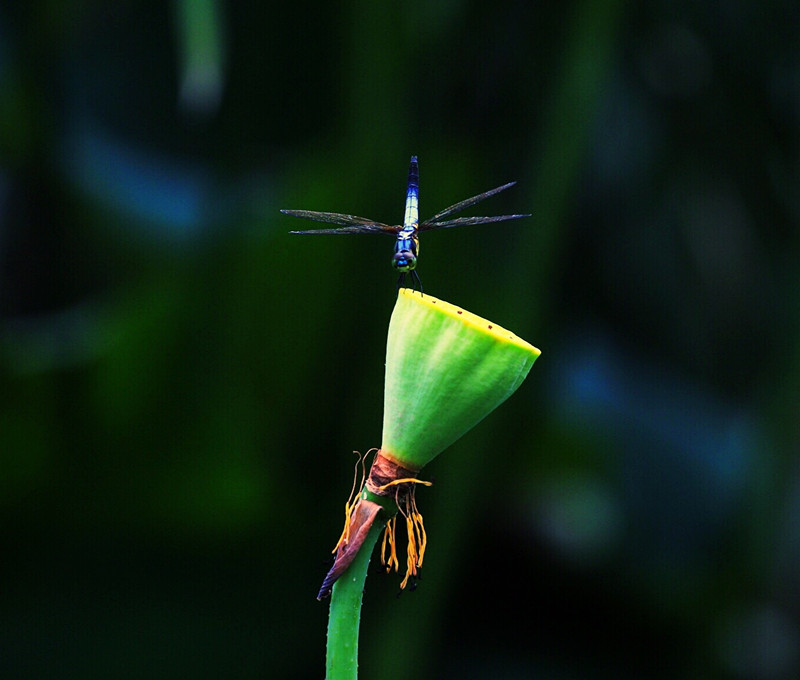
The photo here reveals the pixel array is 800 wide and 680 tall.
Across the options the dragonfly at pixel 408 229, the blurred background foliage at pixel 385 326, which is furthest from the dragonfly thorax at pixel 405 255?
the blurred background foliage at pixel 385 326

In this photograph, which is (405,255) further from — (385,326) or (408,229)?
(385,326)

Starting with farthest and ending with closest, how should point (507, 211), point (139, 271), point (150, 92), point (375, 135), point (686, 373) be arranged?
point (686, 373) < point (150, 92) < point (139, 271) < point (507, 211) < point (375, 135)

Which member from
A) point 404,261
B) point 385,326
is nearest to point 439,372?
point 404,261

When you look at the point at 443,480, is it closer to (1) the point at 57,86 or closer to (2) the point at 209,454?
(2) the point at 209,454

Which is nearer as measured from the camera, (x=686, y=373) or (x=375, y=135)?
(x=375, y=135)

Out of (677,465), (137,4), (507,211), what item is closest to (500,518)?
(677,465)

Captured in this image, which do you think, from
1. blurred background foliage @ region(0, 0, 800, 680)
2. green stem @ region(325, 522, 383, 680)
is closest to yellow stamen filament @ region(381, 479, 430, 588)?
green stem @ region(325, 522, 383, 680)

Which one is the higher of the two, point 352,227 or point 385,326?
point 352,227

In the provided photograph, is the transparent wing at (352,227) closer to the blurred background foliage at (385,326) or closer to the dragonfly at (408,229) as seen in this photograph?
the dragonfly at (408,229)
